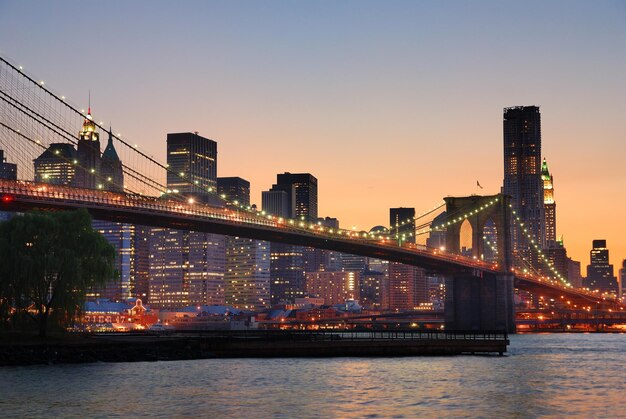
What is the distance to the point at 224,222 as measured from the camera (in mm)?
110500

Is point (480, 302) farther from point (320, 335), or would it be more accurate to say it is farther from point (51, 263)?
point (51, 263)

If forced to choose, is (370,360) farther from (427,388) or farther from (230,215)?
(230,215)

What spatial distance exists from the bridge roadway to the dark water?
26937 mm

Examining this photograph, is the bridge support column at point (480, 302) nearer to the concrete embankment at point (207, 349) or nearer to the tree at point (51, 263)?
the concrete embankment at point (207, 349)

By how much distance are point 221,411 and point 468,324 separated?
104908 millimetres

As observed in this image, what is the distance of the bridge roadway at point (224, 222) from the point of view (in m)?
87.0

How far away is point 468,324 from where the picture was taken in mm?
142250

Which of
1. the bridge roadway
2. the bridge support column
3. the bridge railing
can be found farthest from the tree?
the bridge support column

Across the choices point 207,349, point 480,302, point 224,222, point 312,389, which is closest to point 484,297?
point 480,302

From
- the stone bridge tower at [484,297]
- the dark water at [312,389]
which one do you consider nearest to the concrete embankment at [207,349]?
the dark water at [312,389]

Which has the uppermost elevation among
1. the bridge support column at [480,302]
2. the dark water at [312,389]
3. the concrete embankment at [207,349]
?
the bridge support column at [480,302]

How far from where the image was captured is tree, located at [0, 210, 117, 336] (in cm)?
6378

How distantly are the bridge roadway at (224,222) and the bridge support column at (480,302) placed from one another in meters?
2.26

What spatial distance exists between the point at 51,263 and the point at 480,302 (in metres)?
90.2
